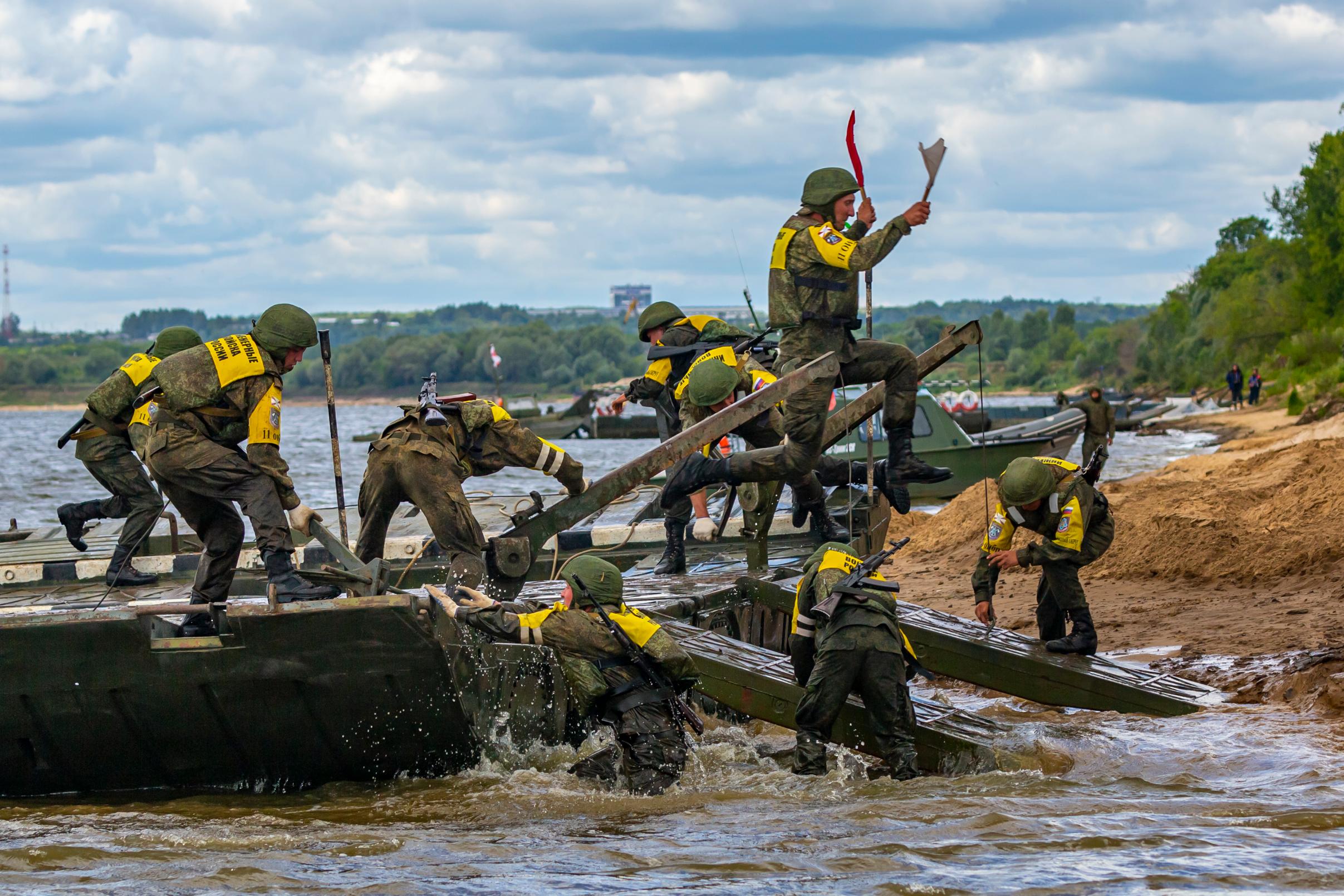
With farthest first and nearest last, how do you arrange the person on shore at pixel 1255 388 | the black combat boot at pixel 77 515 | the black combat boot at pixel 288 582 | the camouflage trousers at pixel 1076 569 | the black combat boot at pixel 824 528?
the person on shore at pixel 1255 388, the black combat boot at pixel 77 515, the black combat boot at pixel 824 528, the camouflage trousers at pixel 1076 569, the black combat boot at pixel 288 582

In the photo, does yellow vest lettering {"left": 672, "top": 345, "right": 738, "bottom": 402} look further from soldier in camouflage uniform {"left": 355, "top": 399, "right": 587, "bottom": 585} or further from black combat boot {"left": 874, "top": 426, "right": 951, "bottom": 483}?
soldier in camouflage uniform {"left": 355, "top": 399, "right": 587, "bottom": 585}

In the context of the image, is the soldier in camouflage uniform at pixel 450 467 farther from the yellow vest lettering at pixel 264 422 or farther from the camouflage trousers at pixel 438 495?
the yellow vest lettering at pixel 264 422

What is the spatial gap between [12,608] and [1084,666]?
7266mm

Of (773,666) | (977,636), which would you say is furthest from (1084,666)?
(773,666)

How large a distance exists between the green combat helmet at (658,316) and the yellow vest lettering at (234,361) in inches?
151

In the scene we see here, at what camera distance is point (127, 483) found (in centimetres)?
1115

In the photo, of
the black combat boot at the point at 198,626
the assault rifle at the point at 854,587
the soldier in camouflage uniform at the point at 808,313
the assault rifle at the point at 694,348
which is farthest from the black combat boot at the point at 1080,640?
the black combat boot at the point at 198,626

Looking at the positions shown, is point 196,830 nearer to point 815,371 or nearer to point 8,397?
point 815,371

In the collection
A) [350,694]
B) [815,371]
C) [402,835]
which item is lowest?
[402,835]

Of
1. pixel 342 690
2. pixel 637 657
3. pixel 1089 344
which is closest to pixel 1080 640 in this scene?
pixel 637 657

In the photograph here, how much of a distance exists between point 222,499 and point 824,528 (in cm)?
509

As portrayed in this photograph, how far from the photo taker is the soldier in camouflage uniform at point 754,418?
9.91 m

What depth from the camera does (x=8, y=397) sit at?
125188 millimetres

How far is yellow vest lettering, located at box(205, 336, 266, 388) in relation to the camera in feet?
26.6
